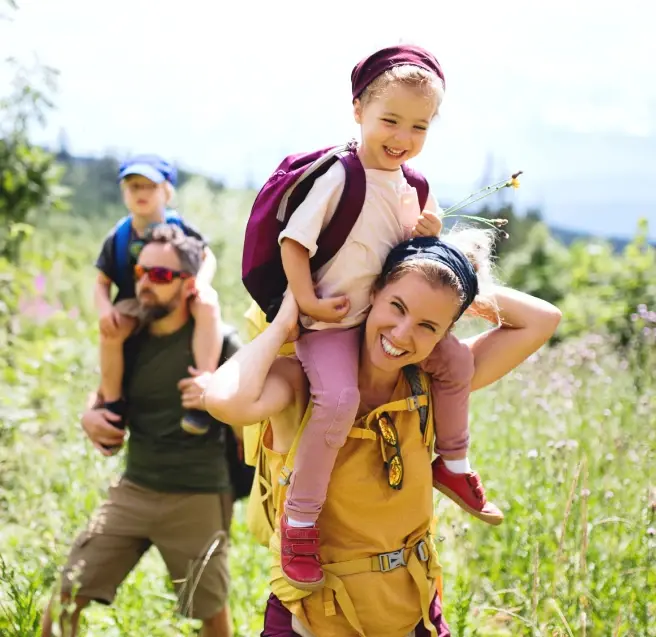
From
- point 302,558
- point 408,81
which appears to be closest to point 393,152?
point 408,81

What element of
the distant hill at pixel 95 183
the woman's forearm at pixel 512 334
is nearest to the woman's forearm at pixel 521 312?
the woman's forearm at pixel 512 334

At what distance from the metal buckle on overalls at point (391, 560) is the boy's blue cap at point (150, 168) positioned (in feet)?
7.38

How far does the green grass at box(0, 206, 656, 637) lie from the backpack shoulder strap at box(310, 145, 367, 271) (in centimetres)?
122

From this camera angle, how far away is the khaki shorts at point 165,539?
325 cm

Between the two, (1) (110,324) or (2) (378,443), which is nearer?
(2) (378,443)

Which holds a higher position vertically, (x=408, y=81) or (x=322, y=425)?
(x=408, y=81)

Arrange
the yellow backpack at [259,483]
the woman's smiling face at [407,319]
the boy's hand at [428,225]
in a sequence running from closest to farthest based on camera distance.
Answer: the woman's smiling face at [407,319] → the boy's hand at [428,225] → the yellow backpack at [259,483]

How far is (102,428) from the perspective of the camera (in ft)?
11.0

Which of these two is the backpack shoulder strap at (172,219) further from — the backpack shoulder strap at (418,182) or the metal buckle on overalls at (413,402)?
the metal buckle on overalls at (413,402)

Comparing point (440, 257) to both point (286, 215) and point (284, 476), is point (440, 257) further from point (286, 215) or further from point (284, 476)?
point (284, 476)

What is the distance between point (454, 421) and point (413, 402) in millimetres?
164

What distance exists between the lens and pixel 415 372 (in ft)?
7.29

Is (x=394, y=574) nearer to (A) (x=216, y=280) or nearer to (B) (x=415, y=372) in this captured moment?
(B) (x=415, y=372)

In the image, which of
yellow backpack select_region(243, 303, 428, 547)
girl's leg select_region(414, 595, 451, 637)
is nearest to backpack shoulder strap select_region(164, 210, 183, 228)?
yellow backpack select_region(243, 303, 428, 547)
